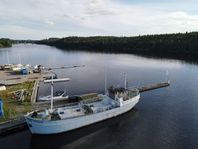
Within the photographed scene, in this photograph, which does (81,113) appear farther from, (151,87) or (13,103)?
(151,87)

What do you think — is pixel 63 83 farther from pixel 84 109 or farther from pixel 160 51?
pixel 160 51

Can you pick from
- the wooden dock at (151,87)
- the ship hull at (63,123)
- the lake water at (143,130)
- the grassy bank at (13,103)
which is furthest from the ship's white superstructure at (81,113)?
the wooden dock at (151,87)

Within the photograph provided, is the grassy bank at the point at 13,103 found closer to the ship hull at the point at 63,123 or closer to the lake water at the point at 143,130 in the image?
the lake water at the point at 143,130

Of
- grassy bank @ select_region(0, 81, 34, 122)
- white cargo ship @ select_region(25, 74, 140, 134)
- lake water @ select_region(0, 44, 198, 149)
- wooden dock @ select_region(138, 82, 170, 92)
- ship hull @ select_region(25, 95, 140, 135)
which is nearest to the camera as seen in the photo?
lake water @ select_region(0, 44, 198, 149)

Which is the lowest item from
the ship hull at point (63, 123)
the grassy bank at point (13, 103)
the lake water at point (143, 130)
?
the lake water at point (143, 130)

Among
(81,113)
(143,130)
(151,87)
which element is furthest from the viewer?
(151,87)

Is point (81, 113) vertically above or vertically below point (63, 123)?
above

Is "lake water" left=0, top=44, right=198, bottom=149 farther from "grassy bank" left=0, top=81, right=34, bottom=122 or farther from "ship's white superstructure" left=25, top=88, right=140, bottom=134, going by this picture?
"grassy bank" left=0, top=81, right=34, bottom=122

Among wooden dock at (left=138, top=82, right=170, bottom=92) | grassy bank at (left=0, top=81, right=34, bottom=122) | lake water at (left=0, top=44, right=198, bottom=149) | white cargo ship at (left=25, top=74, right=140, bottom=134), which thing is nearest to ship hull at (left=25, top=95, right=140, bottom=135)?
white cargo ship at (left=25, top=74, right=140, bottom=134)

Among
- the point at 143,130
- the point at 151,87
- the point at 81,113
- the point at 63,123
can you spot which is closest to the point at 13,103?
the point at 63,123

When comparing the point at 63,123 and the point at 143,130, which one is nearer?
the point at 63,123

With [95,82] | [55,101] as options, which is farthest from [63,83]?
[55,101]
